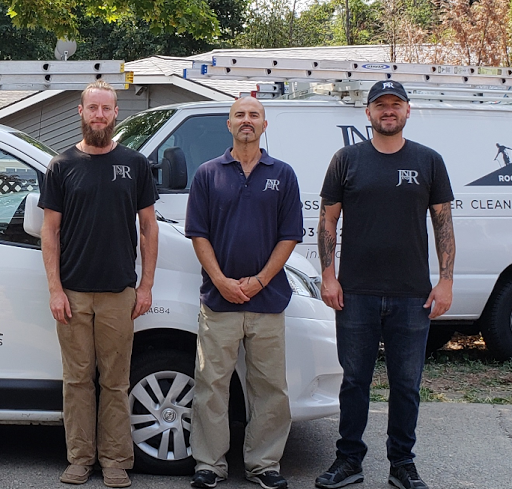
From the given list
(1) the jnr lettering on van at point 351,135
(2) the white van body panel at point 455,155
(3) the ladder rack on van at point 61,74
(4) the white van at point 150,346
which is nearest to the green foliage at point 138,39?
(2) the white van body panel at point 455,155

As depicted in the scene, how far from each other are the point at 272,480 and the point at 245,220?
1.39 m

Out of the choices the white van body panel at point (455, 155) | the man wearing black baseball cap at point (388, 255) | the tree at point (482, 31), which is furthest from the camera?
the tree at point (482, 31)

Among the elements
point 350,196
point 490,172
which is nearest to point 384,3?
point 490,172

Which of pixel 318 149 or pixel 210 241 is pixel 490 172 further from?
pixel 210 241

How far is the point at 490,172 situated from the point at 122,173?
13.6ft

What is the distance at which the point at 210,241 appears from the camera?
436cm

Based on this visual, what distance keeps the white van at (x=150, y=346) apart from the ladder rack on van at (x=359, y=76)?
8.35ft

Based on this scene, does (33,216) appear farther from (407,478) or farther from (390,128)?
(407,478)

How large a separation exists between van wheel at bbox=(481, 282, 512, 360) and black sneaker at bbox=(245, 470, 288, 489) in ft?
11.8

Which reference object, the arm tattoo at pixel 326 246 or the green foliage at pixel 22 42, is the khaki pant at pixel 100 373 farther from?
the green foliage at pixel 22 42

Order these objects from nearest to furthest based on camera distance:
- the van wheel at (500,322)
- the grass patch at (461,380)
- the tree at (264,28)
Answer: the grass patch at (461,380)
the van wheel at (500,322)
the tree at (264,28)

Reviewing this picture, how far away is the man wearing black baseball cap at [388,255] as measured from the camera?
4.29 metres

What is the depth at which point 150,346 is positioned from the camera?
15.3 feet

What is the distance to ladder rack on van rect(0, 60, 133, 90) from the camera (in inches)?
221
